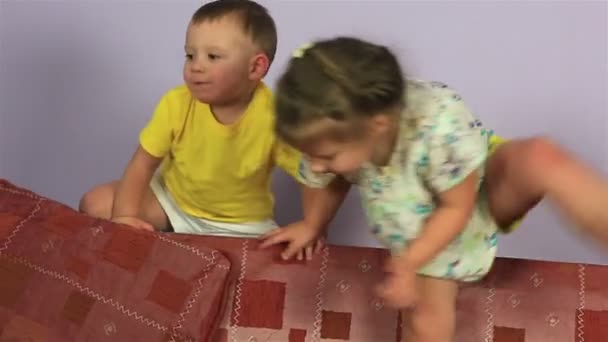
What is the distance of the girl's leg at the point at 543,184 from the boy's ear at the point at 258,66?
33 cm

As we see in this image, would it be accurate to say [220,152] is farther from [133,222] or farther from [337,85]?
[337,85]

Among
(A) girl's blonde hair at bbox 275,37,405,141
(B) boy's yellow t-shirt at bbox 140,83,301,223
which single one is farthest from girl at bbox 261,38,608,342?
(B) boy's yellow t-shirt at bbox 140,83,301,223

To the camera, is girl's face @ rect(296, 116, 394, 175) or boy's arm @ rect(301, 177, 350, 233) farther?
boy's arm @ rect(301, 177, 350, 233)

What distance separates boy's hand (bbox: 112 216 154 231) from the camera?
1232mm

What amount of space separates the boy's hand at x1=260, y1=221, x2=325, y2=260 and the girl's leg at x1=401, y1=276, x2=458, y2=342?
0.16 m

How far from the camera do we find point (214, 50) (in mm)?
1137

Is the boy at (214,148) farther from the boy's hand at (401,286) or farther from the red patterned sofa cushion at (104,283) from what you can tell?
the boy's hand at (401,286)

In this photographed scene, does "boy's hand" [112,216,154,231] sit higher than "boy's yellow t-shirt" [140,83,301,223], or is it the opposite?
"boy's yellow t-shirt" [140,83,301,223]

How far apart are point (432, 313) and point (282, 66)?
1.67ft

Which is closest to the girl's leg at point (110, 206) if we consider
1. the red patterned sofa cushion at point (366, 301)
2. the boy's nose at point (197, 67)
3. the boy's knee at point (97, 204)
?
the boy's knee at point (97, 204)

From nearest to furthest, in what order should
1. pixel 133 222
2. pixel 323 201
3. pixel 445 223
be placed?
pixel 445 223 < pixel 323 201 < pixel 133 222

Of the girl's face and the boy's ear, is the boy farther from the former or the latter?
the girl's face

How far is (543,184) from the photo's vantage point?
936 mm

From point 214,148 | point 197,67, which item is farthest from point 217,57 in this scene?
point 214,148
